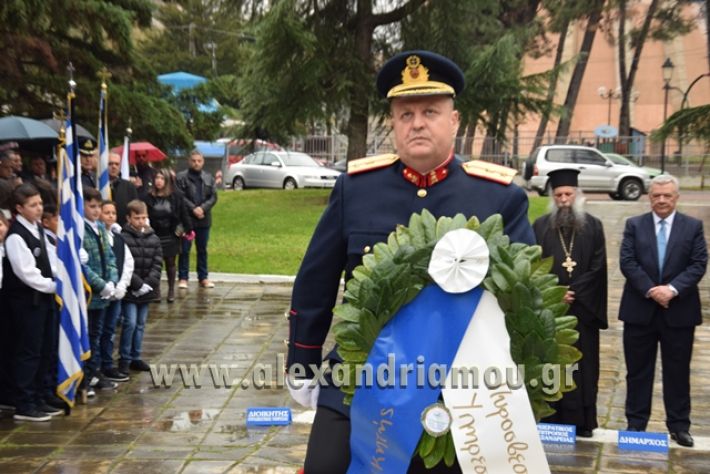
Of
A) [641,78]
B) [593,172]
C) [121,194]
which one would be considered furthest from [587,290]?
[641,78]

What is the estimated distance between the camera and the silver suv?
96.7 feet

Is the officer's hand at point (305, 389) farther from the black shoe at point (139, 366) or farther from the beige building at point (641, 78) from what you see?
the beige building at point (641, 78)

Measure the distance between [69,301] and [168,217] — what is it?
17.2 feet

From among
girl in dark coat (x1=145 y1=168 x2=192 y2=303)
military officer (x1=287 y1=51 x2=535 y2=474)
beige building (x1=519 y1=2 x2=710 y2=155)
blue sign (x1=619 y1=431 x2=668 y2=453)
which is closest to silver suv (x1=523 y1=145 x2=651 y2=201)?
girl in dark coat (x1=145 y1=168 x2=192 y2=303)

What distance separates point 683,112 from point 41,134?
11.7 m

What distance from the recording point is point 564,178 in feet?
23.8

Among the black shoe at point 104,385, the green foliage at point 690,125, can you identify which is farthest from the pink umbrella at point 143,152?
the green foliage at point 690,125

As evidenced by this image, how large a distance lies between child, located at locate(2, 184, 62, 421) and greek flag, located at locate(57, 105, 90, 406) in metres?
0.13

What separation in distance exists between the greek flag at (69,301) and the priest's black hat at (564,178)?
357cm

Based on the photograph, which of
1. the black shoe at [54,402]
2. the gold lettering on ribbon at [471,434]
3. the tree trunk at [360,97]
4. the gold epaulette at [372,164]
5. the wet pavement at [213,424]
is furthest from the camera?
the tree trunk at [360,97]

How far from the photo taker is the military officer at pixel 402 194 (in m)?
3.75

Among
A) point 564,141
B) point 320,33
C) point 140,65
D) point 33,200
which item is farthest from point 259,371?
point 564,141

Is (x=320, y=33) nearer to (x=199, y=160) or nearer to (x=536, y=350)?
(x=199, y=160)

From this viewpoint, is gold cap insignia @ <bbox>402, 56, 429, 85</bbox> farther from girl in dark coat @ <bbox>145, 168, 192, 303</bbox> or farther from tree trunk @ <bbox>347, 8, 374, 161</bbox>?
tree trunk @ <bbox>347, 8, 374, 161</bbox>
